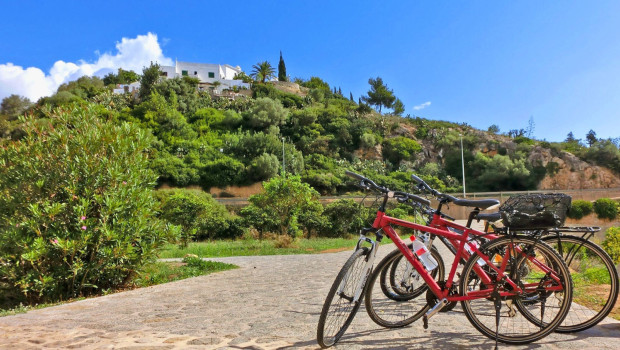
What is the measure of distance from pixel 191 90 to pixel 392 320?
52.6m

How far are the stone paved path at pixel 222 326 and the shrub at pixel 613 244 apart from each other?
636cm

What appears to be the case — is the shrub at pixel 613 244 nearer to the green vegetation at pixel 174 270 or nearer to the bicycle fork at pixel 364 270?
the bicycle fork at pixel 364 270

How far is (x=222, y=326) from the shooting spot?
3.50 metres

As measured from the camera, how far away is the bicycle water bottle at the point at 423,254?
2906mm

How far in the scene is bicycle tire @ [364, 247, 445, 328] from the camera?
2998 millimetres

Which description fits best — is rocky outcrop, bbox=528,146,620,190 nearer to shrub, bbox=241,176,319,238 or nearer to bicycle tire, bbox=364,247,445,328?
shrub, bbox=241,176,319,238

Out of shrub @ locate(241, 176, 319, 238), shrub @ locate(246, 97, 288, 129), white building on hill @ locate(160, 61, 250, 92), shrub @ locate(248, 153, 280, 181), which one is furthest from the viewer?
white building on hill @ locate(160, 61, 250, 92)

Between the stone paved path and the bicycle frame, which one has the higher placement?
the bicycle frame

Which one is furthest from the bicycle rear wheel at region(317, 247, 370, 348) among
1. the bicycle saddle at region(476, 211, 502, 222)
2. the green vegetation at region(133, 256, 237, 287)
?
the green vegetation at region(133, 256, 237, 287)

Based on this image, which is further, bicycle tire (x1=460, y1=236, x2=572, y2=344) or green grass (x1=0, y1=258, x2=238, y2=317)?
green grass (x1=0, y1=258, x2=238, y2=317)

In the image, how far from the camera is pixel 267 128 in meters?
44.9

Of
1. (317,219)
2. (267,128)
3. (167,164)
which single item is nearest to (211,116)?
(267,128)

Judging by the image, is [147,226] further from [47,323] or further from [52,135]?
[47,323]

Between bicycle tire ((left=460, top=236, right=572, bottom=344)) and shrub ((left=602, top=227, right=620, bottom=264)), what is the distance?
6.87 m
